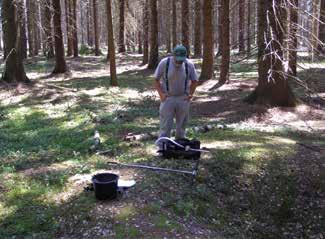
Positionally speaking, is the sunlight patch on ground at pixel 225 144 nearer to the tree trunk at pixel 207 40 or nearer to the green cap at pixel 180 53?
the green cap at pixel 180 53

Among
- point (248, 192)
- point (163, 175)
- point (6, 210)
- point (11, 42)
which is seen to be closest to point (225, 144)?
point (248, 192)

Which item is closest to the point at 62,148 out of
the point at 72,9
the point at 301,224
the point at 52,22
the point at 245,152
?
the point at 245,152

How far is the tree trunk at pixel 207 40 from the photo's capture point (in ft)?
63.7

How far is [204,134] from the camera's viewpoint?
37.2ft

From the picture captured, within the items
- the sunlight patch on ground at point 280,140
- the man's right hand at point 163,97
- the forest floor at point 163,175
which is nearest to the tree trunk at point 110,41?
the forest floor at point 163,175

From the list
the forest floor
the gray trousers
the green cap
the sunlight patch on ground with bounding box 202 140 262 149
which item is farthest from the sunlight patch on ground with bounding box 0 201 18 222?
the sunlight patch on ground with bounding box 202 140 262 149

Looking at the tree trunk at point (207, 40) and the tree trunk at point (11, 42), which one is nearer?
the tree trunk at point (11, 42)

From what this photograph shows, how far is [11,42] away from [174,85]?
11332mm

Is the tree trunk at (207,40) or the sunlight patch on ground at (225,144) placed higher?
the tree trunk at (207,40)

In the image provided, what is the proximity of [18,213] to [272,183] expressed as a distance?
4547 millimetres

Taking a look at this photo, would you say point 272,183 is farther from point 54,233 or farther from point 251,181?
point 54,233

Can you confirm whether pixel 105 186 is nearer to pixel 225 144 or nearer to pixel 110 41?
pixel 225 144

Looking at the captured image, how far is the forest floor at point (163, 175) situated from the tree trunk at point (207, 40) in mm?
4963

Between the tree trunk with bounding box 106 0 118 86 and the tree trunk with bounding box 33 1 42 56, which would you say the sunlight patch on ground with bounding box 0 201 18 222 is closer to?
the tree trunk with bounding box 33 1 42 56
